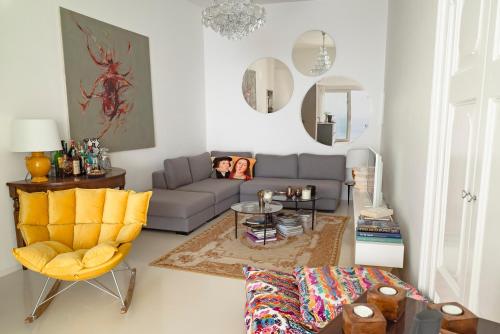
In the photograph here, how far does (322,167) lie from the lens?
18.0 ft

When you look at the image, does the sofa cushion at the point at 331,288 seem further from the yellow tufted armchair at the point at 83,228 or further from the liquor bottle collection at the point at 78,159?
the liquor bottle collection at the point at 78,159

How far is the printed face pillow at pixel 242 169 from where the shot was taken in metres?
5.60

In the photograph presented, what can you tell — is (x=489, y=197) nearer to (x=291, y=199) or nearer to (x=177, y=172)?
(x=291, y=199)

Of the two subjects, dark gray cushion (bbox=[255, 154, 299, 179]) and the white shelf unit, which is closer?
the white shelf unit

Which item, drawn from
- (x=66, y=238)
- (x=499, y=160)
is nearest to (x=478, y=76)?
(x=499, y=160)

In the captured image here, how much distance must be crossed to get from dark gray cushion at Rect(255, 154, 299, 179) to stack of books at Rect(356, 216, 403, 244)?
3145 millimetres

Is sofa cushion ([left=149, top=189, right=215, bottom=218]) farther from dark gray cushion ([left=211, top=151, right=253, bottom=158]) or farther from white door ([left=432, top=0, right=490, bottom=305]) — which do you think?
white door ([left=432, top=0, right=490, bottom=305])

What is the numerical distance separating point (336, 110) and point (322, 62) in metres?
0.81

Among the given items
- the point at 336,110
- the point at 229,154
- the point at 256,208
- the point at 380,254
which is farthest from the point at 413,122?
the point at 229,154

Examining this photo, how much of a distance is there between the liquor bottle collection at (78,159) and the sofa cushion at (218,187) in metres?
1.41

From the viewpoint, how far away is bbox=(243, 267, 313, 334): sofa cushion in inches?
66.7

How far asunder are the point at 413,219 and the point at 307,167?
3260mm

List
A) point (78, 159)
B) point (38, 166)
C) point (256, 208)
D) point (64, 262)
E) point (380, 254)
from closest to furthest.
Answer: point (64, 262) < point (380, 254) < point (38, 166) < point (78, 159) < point (256, 208)

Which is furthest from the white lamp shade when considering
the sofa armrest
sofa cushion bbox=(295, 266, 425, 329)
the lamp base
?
sofa cushion bbox=(295, 266, 425, 329)
